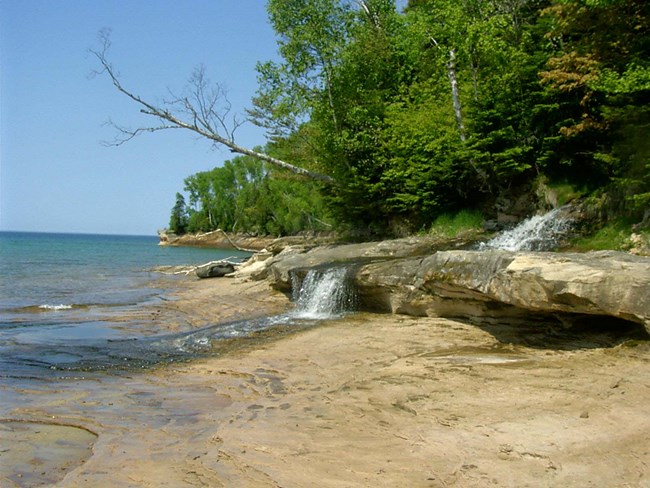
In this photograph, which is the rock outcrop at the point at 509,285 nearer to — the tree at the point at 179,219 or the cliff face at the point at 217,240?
the cliff face at the point at 217,240

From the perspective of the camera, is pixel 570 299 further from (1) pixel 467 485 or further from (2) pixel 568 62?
(2) pixel 568 62

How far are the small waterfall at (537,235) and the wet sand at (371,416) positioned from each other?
207 inches

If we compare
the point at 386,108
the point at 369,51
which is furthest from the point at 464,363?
the point at 369,51

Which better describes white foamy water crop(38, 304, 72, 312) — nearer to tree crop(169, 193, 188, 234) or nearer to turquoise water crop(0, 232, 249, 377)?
turquoise water crop(0, 232, 249, 377)

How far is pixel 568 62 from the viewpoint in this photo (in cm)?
1495

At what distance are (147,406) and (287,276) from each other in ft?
32.9

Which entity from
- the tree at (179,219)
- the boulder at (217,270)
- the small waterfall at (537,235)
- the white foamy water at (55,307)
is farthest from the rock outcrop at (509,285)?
the tree at (179,219)

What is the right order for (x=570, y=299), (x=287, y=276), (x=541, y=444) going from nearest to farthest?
(x=541, y=444), (x=570, y=299), (x=287, y=276)

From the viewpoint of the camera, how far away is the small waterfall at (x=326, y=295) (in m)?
13.6

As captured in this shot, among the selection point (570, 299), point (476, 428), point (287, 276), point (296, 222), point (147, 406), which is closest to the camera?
point (476, 428)

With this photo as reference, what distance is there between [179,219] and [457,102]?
90.0 m

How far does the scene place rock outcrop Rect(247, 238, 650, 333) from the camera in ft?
25.6

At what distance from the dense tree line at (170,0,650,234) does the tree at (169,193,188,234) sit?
258 ft

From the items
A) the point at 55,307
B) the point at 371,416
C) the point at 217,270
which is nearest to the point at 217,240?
the point at 217,270
